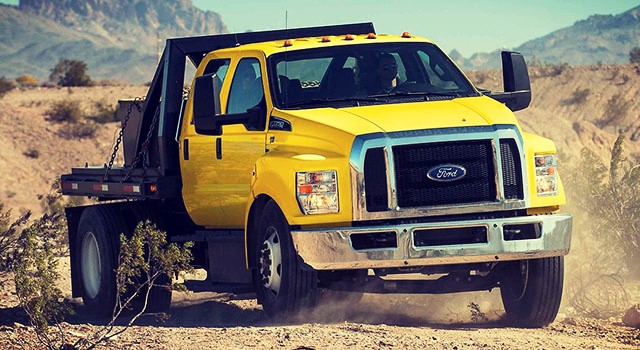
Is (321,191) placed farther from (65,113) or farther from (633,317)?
(65,113)

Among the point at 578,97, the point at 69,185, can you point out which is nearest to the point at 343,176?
the point at 69,185

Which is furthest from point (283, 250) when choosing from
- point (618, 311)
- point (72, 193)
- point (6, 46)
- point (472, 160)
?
point (6, 46)

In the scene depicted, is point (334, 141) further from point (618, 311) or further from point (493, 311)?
point (618, 311)

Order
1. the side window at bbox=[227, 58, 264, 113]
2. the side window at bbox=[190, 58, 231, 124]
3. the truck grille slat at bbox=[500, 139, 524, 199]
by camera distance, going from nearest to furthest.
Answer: the truck grille slat at bbox=[500, 139, 524, 199], the side window at bbox=[227, 58, 264, 113], the side window at bbox=[190, 58, 231, 124]

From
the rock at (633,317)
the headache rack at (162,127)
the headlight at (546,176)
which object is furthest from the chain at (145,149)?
the rock at (633,317)

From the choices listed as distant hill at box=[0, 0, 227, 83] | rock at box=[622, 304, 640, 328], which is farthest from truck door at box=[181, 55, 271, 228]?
distant hill at box=[0, 0, 227, 83]

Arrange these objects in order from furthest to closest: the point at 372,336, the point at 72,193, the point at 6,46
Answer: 1. the point at 6,46
2. the point at 72,193
3. the point at 372,336

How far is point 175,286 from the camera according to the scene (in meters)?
10.5

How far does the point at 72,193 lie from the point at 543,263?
5686 millimetres

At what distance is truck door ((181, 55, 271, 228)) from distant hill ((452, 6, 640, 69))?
11583cm

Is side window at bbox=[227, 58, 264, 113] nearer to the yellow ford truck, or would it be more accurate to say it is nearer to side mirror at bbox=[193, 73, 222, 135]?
the yellow ford truck

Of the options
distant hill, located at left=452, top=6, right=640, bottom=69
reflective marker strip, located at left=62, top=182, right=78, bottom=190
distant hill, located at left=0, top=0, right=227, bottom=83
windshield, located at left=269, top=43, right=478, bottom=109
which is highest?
distant hill, located at left=0, top=0, right=227, bottom=83

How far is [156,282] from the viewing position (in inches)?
476

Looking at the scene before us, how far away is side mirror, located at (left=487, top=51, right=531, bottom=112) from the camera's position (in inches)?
426
